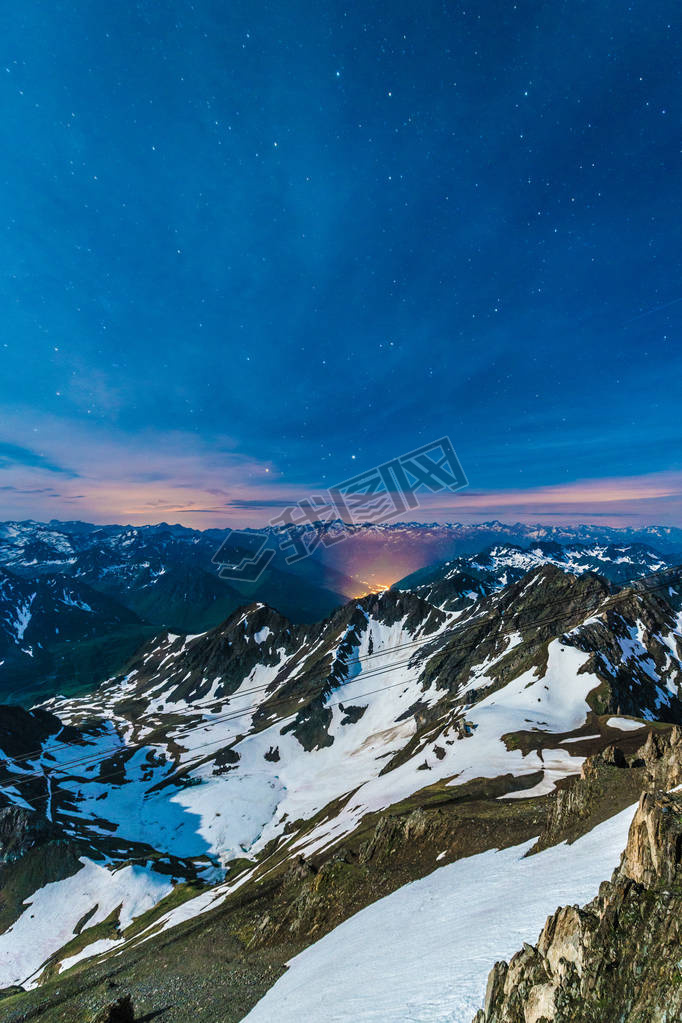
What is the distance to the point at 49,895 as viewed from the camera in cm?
8706

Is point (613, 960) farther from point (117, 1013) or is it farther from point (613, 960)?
point (117, 1013)

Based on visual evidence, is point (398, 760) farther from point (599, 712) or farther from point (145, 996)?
point (145, 996)

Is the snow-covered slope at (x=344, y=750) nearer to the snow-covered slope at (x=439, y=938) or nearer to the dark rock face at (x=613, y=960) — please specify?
the snow-covered slope at (x=439, y=938)

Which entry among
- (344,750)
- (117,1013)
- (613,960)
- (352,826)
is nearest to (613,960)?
(613,960)

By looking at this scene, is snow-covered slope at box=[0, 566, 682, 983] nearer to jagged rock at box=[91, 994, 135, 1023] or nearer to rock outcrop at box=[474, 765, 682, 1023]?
jagged rock at box=[91, 994, 135, 1023]

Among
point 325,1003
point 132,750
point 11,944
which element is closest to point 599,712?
point 325,1003

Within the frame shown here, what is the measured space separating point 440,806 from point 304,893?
18.0 meters

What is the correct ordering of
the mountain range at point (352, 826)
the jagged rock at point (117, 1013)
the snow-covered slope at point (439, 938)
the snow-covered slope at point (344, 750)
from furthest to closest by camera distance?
the snow-covered slope at point (344, 750) → the jagged rock at point (117, 1013) → the mountain range at point (352, 826) → the snow-covered slope at point (439, 938)

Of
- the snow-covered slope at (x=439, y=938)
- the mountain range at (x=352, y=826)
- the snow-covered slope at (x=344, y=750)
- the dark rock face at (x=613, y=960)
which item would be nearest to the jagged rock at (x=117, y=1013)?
the mountain range at (x=352, y=826)

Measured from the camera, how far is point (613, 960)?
13.0m

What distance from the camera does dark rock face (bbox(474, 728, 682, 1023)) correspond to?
1165 cm

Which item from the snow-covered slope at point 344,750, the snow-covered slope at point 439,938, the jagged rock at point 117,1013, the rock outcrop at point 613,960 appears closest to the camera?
the rock outcrop at point 613,960

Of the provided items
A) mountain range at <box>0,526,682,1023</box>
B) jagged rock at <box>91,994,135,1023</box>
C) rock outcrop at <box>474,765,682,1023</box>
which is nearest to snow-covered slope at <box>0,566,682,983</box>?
mountain range at <box>0,526,682,1023</box>

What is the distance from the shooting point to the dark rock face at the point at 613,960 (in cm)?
1165
